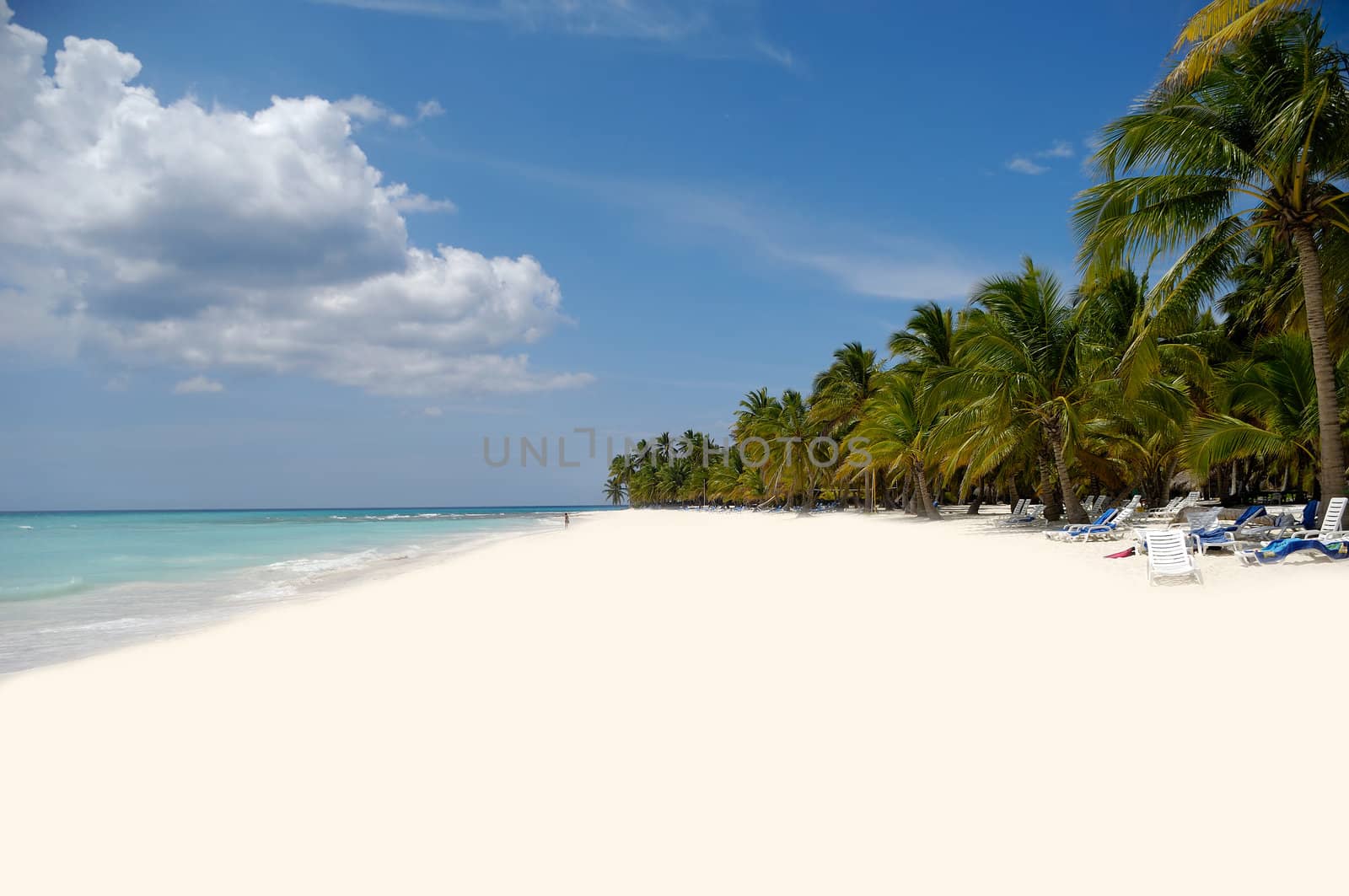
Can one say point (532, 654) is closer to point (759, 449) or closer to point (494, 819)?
point (494, 819)

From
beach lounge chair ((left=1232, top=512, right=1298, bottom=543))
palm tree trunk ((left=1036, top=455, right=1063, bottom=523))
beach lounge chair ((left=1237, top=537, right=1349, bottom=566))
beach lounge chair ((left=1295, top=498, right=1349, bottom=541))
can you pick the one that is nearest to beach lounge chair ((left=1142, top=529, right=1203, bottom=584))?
beach lounge chair ((left=1237, top=537, right=1349, bottom=566))

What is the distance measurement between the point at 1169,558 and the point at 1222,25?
701cm

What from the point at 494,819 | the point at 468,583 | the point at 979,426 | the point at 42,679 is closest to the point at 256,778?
the point at 494,819

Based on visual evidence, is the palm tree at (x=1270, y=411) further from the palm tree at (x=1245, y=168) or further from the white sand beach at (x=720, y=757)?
the white sand beach at (x=720, y=757)

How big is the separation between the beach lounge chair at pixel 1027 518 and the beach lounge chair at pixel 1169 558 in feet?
42.4

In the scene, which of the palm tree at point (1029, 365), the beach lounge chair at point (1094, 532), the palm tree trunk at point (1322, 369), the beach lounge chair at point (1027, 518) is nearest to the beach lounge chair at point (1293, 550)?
the palm tree trunk at point (1322, 369)

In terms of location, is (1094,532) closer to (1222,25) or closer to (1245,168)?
(1245,168)

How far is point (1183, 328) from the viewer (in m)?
18.2

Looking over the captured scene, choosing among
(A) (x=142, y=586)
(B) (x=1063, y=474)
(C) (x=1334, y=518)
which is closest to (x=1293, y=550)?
(C) (x=1334, y=518)

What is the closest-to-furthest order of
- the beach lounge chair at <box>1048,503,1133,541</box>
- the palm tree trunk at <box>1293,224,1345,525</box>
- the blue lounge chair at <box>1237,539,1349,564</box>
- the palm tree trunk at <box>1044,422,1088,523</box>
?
the blue lounge chair at <box>1237,539,1349,564</box>, the palm tree trunk at <box>1293,224,1345,525</box>, the beach lounge chair at <box>1048,503,1133,541</box>, the palm tree trunk at <box>1044,422,1088,523</box>

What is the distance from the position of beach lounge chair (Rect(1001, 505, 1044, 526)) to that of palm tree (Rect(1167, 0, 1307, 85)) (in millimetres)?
13161

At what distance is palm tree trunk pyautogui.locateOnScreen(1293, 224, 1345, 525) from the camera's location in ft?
32.4

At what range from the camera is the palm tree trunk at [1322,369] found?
9.89 m

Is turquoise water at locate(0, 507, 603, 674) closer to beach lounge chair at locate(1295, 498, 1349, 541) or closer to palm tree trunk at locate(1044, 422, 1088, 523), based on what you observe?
beach lounge chair at locate(1295, 498, 1349, 541)
